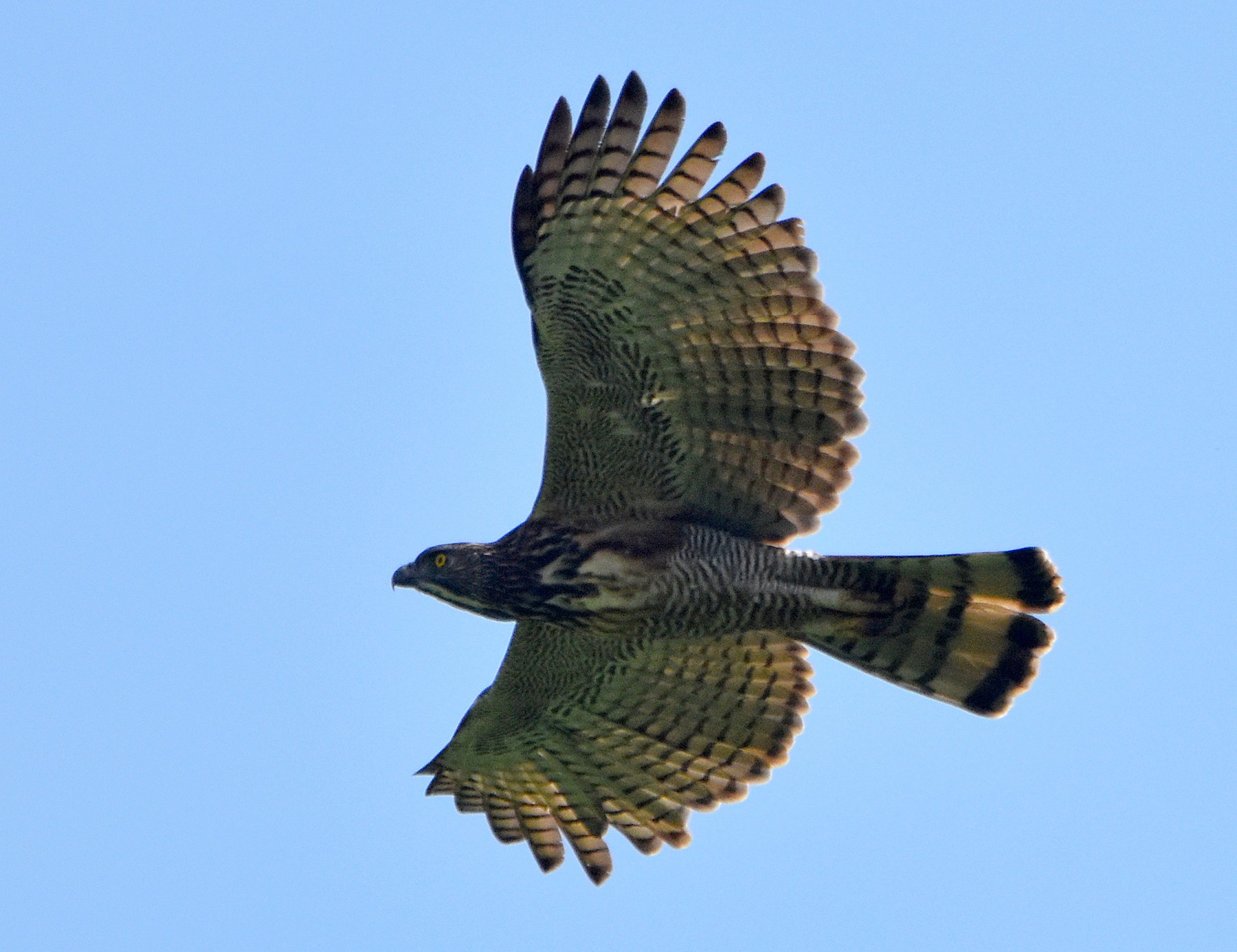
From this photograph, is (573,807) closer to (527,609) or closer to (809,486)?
(527,609)

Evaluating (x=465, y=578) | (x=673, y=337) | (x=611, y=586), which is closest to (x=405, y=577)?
(x=465, y=578)

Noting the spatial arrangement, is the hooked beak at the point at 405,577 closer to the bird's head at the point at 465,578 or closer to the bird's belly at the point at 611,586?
the bird's head at the point at 465,578

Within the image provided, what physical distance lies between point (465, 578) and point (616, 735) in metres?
1.39

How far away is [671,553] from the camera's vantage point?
8.73 meters

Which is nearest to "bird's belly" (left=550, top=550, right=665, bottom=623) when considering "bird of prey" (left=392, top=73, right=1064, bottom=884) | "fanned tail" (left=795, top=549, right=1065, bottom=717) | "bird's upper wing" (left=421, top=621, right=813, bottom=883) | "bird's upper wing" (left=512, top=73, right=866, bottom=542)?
"bird of prey" (left=392, top=73, right=1064, bottom=884)

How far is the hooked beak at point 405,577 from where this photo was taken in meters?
9.05

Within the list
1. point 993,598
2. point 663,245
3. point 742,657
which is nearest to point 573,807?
point 742,657

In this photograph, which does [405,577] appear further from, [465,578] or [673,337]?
[673,337]

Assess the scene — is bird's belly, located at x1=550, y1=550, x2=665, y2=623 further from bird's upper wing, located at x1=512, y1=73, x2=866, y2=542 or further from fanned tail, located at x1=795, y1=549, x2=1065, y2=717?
fanned tail, located at x1=795, y1=549, x2=1065, y2=717

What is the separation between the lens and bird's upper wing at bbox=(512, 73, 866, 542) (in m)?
8.15

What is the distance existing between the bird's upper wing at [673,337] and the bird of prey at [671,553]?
10 mm

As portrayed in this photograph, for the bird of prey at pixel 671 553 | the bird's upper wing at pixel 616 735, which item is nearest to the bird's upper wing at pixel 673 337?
the bird of prey at pixel 671 553

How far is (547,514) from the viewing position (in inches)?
350

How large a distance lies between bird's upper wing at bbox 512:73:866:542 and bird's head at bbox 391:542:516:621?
0.43 m
